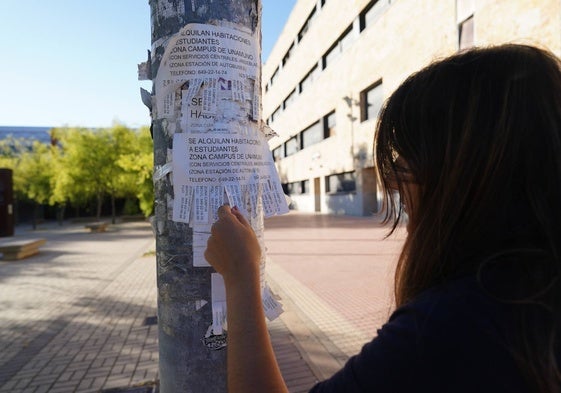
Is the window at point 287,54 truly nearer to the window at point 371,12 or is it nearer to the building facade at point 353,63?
the building facade at point 353,63

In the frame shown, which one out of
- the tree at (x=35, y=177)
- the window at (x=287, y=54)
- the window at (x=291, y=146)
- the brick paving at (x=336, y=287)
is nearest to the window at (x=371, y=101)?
the brick paving at (x=336, y=287)

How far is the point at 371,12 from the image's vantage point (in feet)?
69.3

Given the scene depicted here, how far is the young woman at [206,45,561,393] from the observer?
0.73 metres

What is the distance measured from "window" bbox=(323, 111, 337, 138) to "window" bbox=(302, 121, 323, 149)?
52cm

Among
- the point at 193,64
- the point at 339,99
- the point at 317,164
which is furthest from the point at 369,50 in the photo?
the point at 193,64

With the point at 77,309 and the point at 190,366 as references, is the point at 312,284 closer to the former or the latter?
the point at 77,309

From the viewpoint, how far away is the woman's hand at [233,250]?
1062 millimetres

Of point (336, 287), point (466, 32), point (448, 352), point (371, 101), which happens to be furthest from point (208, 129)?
point (371, 101)

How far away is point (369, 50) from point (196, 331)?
2148 cm

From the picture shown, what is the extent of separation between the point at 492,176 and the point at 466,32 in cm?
1546

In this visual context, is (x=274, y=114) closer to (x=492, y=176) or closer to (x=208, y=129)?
(x=208, y=129)

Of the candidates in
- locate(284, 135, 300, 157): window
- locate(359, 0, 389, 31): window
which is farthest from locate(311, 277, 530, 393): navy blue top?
locate(284, 135, 300, 157): window

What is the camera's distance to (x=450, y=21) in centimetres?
1477

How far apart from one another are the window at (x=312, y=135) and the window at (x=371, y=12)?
842 cm
